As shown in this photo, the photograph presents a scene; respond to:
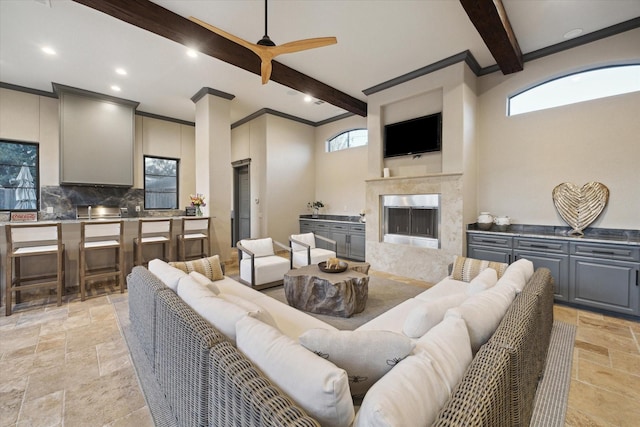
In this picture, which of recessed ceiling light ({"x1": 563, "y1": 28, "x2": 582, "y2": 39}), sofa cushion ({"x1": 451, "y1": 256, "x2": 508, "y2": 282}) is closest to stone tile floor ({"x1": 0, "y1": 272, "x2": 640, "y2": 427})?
sofa cushion ({"x1": 451, "y1": 256, "x2": 508, "y2": 282})

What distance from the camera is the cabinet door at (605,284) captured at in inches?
115

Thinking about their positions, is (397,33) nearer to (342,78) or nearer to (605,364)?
(342,78)

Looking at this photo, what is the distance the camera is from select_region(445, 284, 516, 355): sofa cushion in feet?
4.51

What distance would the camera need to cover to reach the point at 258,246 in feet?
13.3

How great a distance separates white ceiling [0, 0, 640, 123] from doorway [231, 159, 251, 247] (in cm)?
248

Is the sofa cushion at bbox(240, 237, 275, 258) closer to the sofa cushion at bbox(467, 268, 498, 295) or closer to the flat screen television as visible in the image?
the flat screen television

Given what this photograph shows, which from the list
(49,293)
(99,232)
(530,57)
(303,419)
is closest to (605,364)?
(303,419)

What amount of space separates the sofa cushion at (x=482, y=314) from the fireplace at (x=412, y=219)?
273 cm

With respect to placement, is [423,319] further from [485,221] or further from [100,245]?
[100,245]

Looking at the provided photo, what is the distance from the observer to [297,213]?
6855 mm

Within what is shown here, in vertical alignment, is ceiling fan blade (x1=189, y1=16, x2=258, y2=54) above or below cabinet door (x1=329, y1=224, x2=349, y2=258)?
above

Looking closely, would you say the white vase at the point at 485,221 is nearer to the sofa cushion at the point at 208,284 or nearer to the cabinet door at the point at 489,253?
the cabinet door at the point at 489,253

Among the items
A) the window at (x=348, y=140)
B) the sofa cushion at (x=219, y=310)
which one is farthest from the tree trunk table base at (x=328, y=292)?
the window at (x=348, y=140)

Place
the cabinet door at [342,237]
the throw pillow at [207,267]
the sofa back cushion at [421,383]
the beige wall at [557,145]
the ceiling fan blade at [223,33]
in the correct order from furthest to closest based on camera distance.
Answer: the cabinet door at [342,237]
the beige wall at [557,145]
the throw pillow at [207,267]
the ceiling fan blade at [223,33]
the sofa back cushion at [421,383]
